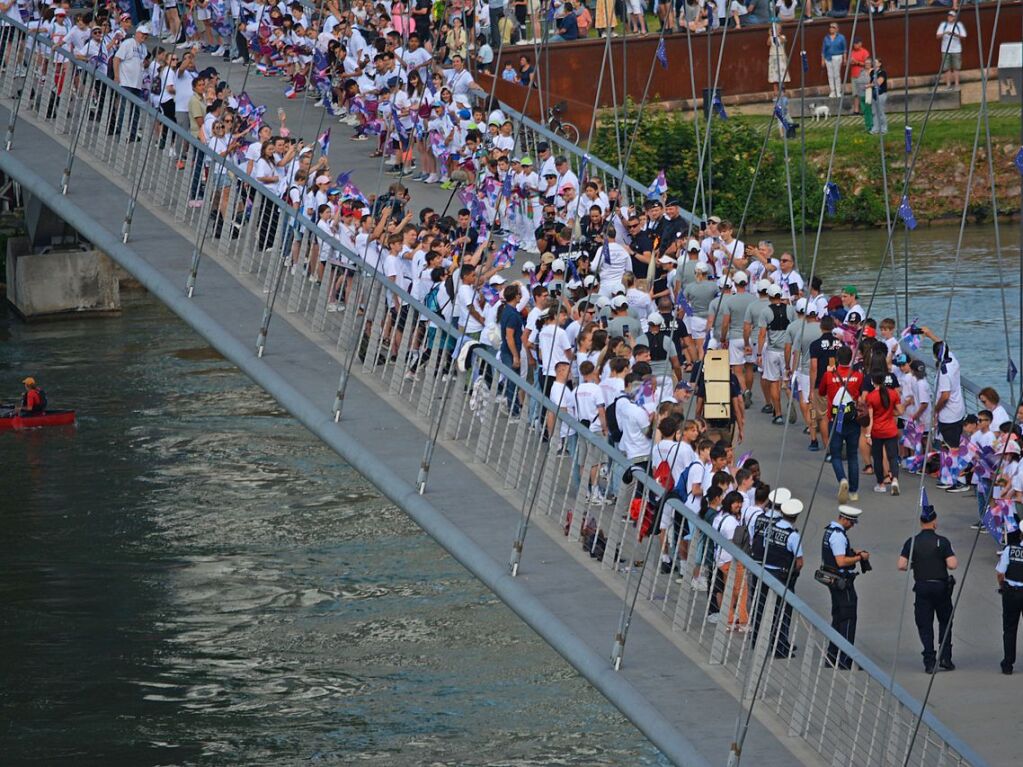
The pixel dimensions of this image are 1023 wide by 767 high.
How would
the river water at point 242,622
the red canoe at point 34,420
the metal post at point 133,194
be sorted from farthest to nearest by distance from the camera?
the red canoe at point 34,420 → the metal post at point 133,194 → the river water at point 242,622

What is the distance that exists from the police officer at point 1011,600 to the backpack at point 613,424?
3.77 meters

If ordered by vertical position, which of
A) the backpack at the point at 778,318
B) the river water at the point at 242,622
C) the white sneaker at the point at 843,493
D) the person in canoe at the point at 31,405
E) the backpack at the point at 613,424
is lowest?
the river water at the point at 242,622

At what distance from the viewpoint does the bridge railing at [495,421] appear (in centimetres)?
1488

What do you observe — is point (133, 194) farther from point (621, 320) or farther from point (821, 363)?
point (821, 363)

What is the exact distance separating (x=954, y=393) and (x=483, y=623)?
791 centimetres

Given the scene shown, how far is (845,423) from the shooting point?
66.5ft

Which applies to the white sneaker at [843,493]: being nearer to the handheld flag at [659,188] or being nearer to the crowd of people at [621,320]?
the crowd of people at [621,320]

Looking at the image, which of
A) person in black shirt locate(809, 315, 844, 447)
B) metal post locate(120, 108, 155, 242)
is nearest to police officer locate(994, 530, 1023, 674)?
person in black shirt locate(809, 315, 844, 447)

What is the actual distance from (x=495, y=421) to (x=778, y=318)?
447 cm

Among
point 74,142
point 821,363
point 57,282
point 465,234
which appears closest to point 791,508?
point 821,363

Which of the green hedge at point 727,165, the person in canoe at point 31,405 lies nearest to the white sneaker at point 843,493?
the person in canoe at point 31,405

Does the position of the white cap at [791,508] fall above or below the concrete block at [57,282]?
above

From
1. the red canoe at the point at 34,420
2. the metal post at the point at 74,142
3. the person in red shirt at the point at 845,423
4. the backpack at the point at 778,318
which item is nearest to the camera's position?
the person in red shirt at the point at 845,423

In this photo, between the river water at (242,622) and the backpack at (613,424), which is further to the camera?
the river water at (242,622)
